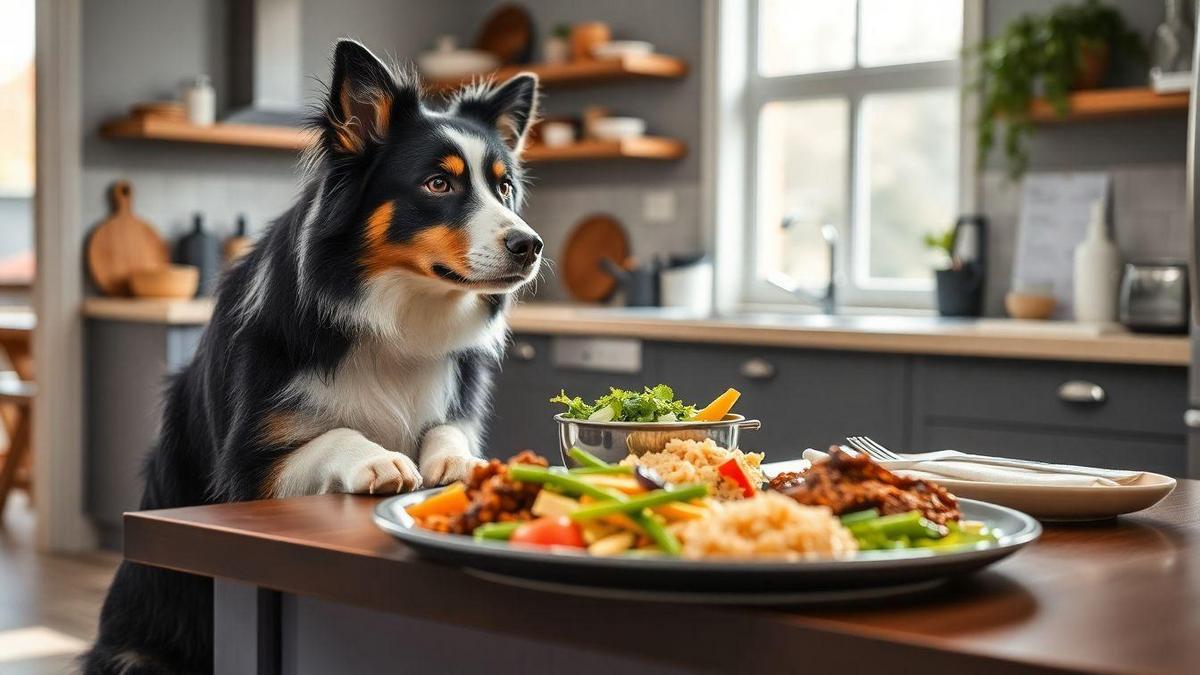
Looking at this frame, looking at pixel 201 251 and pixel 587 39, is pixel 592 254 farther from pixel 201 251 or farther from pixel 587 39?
pixel 201 251

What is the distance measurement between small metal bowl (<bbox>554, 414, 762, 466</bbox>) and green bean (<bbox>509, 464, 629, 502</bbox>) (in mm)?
191

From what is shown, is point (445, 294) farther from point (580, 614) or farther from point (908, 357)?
point (908, 357)

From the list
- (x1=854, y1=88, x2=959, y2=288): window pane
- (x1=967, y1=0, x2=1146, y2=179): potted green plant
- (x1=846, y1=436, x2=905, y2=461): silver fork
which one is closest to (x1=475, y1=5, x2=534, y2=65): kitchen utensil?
(x1=854, y1=88, x2=959, y2=288): window pane

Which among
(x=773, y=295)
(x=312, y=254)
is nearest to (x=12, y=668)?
(x=312, y=254)

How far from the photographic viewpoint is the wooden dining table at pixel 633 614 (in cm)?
Answer: 71

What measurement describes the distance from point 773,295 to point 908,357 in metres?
1.41

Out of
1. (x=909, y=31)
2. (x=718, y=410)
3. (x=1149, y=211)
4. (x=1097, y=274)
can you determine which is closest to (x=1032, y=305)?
(x=1097, y=274)

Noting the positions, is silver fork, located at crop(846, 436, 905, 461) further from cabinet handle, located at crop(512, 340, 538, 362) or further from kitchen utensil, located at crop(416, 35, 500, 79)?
kitchen utensil, located at crop(416, 35, 500, 79)

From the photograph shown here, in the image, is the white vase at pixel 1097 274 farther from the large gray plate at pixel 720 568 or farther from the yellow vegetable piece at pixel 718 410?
the large gray plate at pixel 720 568

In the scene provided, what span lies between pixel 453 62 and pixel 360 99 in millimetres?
3740

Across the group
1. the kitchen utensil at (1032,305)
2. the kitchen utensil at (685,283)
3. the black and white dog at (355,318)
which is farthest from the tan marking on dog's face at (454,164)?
the kitchen utensil at (685,283)

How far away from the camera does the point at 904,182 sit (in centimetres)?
447

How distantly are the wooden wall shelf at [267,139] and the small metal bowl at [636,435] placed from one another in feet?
11.3

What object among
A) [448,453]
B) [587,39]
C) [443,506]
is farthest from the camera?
[587,39]
